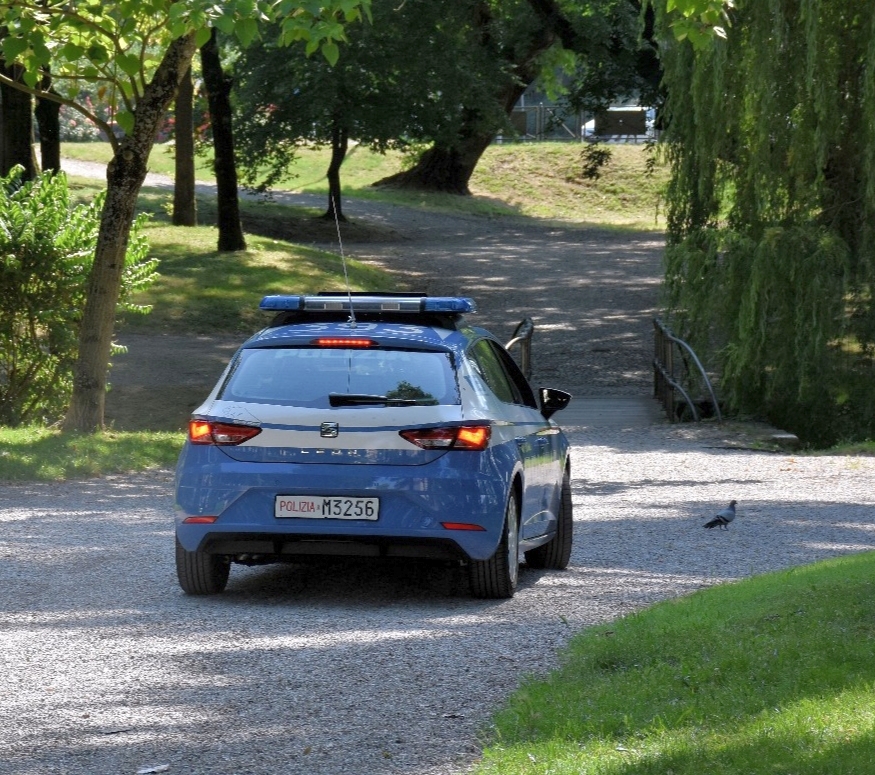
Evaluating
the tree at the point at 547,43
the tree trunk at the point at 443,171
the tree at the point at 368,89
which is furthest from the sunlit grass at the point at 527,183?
A: the tree at the point at 368,89

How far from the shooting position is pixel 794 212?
2080 cm

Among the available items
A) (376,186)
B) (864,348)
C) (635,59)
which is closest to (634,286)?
(635,59)

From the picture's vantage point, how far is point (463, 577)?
9359 millimetres

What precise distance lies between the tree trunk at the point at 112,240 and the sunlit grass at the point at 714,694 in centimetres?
995

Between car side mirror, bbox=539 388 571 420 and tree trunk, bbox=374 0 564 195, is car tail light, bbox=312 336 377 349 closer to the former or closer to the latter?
car side mirror, bbox=539 388 571 420

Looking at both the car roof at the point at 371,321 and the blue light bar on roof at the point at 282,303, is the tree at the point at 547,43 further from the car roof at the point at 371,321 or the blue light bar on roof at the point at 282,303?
the blue light bar on roof at the point at 282,303

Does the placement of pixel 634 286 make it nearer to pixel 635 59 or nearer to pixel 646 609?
pixel 635 59

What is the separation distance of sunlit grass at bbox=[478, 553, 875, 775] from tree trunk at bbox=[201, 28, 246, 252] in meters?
26.7

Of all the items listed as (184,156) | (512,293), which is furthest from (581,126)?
(184,156)

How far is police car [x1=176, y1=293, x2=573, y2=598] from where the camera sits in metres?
7.92

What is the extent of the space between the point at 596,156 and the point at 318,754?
3844 cm

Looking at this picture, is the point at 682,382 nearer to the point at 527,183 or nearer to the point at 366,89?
the point at 366,89

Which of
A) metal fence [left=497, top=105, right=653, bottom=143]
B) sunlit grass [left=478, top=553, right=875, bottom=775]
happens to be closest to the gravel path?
sunlit grass [left=478, top=553, right=875, bottom=775]

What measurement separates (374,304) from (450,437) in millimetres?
1082
